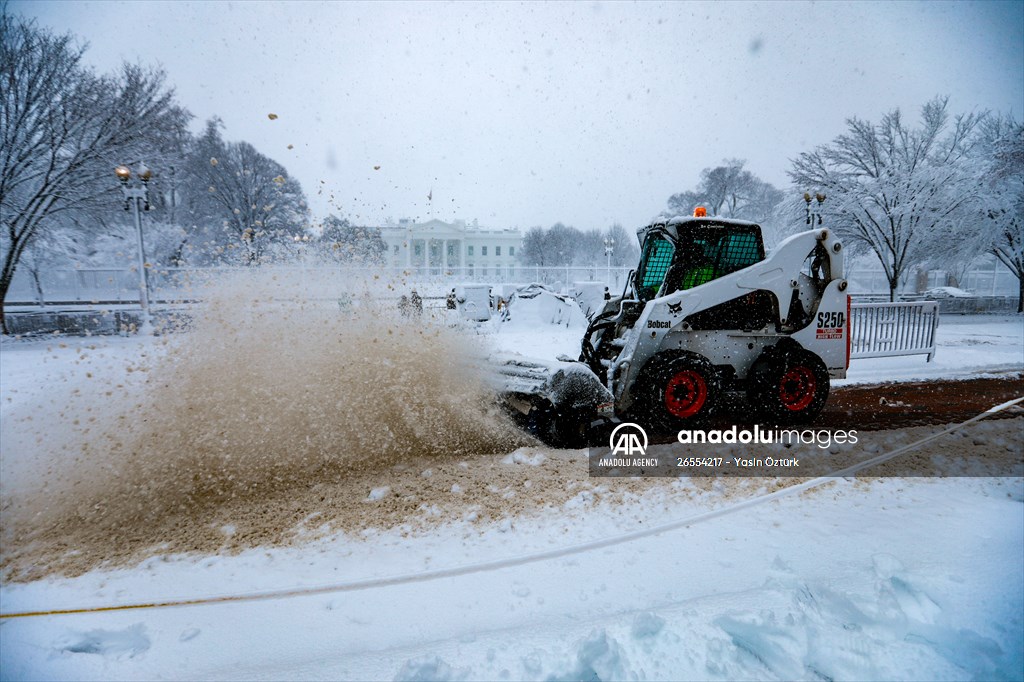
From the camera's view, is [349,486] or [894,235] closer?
[349,486]

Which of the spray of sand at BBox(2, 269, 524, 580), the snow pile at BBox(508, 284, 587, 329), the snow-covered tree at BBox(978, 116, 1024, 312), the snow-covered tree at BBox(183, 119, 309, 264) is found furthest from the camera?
the snow-covered tree at BBox(183, 119, 309, 264)

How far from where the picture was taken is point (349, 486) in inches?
162

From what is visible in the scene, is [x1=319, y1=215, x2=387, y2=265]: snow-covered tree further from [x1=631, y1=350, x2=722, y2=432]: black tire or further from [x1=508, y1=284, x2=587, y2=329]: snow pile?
[x1=508, y1=284, x2=587, y2=329]: snow pile

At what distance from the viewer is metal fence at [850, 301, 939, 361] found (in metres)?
9.55

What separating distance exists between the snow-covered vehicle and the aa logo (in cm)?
16

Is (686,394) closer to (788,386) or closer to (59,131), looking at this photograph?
(788,386)

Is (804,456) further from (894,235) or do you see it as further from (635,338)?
(894,235)

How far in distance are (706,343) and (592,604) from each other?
12.2ft

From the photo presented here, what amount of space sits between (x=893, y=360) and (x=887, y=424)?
5868mm

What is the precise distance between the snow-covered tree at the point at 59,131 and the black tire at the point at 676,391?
52.7ft

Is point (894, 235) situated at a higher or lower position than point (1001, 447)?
higher

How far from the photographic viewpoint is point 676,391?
525 centimetres

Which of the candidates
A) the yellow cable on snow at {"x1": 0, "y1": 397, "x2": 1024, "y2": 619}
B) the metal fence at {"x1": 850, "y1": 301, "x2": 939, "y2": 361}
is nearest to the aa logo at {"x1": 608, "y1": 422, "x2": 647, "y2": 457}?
the yellow cable on snow at {"x1": 0, "y1": 397, "x2": 1024, "y2": 619}

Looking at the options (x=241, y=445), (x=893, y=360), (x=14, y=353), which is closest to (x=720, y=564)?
(x=241, y=445)
